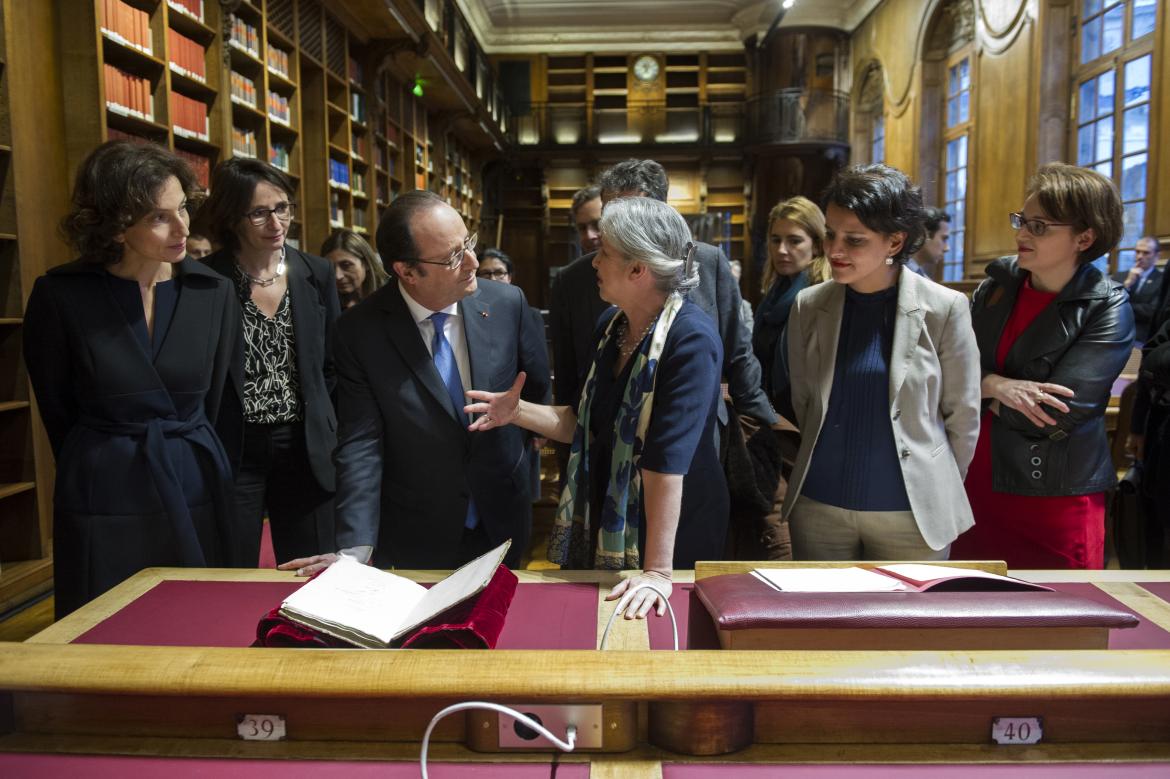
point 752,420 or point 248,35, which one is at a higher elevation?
point 248,35

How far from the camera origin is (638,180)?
2.62 m

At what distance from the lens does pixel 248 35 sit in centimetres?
542

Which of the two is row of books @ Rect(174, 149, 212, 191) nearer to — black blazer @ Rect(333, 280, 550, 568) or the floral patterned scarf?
black blazer @ Rect(333, 280, 550, 568)

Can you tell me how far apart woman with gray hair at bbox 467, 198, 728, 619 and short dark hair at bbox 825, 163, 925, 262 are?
15.1 inches

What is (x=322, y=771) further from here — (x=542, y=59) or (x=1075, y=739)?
(x=542, y=59)

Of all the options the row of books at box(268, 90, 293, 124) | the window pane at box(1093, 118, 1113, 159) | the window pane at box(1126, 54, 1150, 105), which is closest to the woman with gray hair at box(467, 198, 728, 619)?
the row of books at box(268, 90, 293, 124)

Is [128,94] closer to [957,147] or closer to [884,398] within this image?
[884,398]

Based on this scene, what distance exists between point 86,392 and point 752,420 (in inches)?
70.1

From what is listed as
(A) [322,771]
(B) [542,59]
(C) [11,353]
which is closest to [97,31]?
(C) [11,353]

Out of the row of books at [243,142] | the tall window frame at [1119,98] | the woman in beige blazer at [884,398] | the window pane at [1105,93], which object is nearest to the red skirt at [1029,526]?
the woman in beige blazer at [884,398]

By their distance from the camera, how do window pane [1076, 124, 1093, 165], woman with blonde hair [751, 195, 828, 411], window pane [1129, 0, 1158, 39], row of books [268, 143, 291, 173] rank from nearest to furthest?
woman with blonde hair [751, 195, 828, 411] → row of books [268, 143, 291, 173] → window pane [1129, 0, 1158, 39] → window pane [1076, 124, 1093, 165]

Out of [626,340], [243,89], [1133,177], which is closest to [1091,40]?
[1133,177]

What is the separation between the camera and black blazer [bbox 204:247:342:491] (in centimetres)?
227

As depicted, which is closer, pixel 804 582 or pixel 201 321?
pixel 804 582
